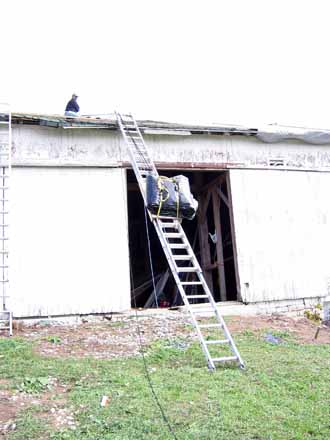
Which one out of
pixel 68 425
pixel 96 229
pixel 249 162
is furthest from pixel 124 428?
pixel 249 162

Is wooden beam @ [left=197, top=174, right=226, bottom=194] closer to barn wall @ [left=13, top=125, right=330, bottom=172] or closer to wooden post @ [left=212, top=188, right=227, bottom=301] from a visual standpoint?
wooden post @ [left=212, top=188, right=227, bottom=301]

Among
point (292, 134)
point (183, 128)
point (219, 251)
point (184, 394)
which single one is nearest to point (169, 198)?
point (183, 128)

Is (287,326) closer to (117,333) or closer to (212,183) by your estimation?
(117,333)

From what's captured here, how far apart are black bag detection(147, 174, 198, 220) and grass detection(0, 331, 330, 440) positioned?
2008 mm

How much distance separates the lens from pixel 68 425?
3818 millimetres

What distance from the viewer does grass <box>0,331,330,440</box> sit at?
3727 millimetres

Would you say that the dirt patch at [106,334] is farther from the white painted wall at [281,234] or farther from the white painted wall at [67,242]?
the white painted wall at [281,234]

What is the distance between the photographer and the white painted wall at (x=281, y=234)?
9172 mm

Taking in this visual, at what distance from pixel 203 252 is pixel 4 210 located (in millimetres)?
5244

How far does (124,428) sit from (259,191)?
6741mm

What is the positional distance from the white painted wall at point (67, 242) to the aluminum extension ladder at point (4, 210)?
12cm

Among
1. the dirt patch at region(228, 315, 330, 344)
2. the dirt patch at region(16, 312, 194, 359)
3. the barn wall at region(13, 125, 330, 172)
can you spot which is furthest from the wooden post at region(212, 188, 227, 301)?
the dirt patch at region(16, 312, 194, 359)

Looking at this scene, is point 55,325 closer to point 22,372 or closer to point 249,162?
point 22,372

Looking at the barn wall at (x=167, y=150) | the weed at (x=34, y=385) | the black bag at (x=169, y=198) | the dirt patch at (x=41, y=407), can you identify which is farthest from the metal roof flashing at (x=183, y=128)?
the dirt patch at (x=41, y=407)
